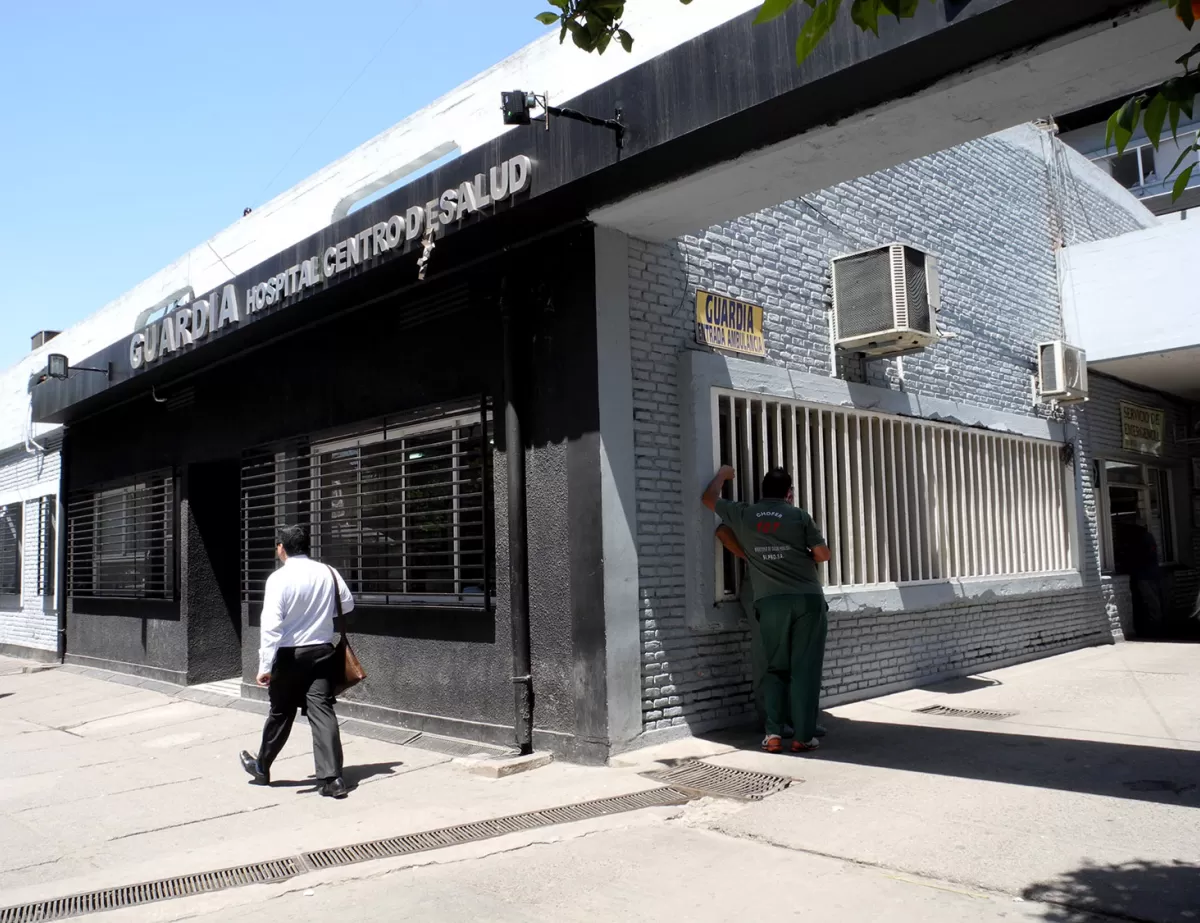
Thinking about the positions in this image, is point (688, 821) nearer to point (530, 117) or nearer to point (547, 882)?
point (547, 882)

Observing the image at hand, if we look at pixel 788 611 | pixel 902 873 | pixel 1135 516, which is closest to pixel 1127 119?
pixel 902 873

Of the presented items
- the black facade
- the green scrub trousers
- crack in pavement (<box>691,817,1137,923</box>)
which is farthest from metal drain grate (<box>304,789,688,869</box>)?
the green scrub trousers

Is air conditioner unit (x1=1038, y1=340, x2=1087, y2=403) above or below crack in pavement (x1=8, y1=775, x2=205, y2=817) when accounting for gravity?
above

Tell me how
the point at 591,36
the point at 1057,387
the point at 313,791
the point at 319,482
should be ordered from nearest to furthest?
the point at 591,36, the point at 313,791, the point at 319,482, the point at 1057,387

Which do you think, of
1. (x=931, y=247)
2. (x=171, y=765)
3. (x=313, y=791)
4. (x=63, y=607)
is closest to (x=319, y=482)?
(x=171, y=765)

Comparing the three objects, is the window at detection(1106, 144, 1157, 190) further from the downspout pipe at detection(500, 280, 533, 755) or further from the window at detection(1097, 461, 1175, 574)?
the downspout pipe at detection(500, 280, 533, 755)

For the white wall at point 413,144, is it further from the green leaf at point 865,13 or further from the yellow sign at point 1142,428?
the yellow sign at point 1142,428

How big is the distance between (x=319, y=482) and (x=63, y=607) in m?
7.54

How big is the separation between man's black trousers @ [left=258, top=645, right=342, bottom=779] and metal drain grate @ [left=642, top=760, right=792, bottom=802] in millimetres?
2056

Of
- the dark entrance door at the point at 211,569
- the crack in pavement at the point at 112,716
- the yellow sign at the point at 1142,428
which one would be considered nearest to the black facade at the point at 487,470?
the dark entrance door at the point at 211,569

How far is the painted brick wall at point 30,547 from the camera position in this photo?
15063 millimetres

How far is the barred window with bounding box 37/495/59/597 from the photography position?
14961mm

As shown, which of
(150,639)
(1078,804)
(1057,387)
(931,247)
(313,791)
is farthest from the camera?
(150,639)

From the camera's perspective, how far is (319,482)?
29.8ft
